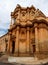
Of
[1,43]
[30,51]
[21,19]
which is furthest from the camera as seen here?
[1,43]

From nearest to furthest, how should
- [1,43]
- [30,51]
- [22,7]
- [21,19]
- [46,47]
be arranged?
[46,47]
[30,51]
[21,19]
[22,7]
[1,43]

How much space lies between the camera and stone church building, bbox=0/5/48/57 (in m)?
28.5

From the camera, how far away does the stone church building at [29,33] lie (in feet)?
93.6

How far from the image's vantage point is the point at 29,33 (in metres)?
32.1

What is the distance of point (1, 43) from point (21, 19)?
1405 inches

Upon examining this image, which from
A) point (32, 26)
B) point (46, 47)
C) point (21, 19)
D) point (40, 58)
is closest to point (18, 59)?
point (40, 58)

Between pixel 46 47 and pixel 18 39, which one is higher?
pixel 18 39

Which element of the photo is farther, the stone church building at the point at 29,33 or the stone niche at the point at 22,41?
the stone niche at the point at 22,41

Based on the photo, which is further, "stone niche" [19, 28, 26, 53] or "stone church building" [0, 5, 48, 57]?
"stone niche" [19, 28, 26, 53]

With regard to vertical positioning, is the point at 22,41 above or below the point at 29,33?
below

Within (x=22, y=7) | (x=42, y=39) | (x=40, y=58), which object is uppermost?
(x=22, y=7)

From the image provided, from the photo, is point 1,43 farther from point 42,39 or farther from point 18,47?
point 42,39

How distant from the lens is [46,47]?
28.6 metres

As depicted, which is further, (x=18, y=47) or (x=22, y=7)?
(x=22, y=7)
